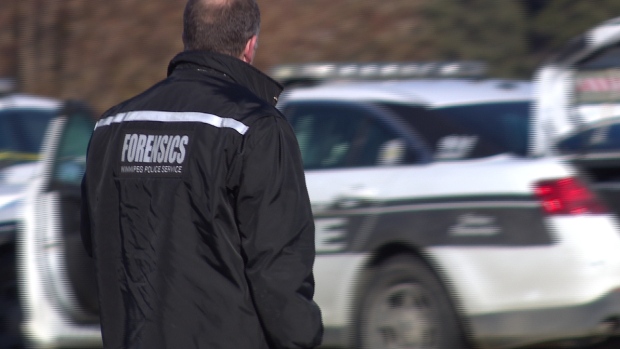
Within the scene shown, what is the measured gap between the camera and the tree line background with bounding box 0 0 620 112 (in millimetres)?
17109

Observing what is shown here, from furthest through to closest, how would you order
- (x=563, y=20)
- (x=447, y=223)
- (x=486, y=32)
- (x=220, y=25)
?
(x=486, y=32), (x=563, y=20), (x=447, y=223), (x=220, y=25)

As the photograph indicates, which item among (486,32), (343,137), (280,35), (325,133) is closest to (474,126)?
(343,137)

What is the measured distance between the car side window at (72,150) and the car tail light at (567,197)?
2565mm

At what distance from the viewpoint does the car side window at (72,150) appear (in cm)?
586

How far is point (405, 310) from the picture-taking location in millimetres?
5305

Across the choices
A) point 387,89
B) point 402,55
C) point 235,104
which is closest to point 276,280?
point 235,104

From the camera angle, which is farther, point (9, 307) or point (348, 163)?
point (9, 307)

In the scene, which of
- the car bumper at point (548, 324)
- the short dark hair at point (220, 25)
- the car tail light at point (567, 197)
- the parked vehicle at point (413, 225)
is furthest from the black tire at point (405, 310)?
the short dark hair at point (220, 25)

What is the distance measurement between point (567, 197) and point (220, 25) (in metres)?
2.76

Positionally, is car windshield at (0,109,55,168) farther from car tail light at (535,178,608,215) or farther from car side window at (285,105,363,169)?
car tail light at (535,178,608,215)

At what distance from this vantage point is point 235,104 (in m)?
2.45

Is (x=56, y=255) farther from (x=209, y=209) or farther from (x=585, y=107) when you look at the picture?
(x=209, y=209)

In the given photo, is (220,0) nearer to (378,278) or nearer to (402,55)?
(378,278)

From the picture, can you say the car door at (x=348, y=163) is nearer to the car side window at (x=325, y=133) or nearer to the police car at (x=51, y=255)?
the car side window at (x=325, y=133)
